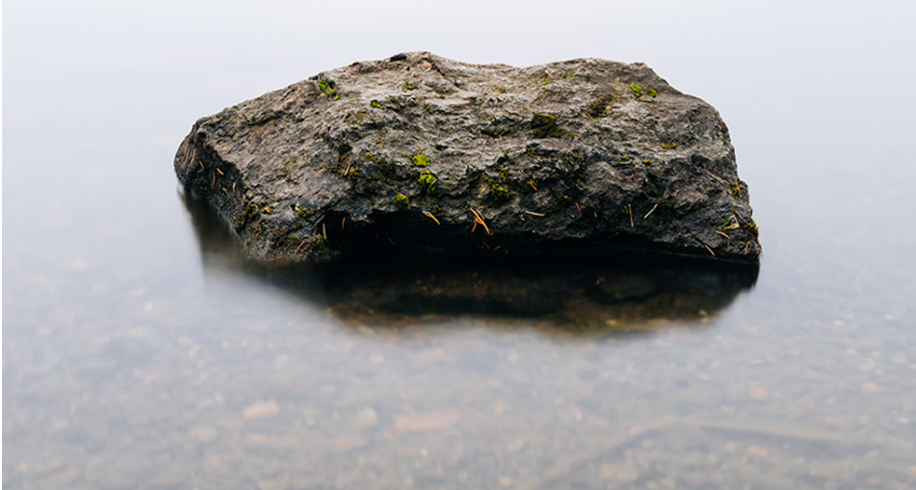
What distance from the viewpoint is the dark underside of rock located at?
4270mm

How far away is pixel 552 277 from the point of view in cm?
418

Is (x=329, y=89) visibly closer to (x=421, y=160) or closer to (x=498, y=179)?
(x=421, y=160)

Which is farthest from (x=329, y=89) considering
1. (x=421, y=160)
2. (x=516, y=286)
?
(x=516, y=286)

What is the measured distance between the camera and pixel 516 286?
4066mm

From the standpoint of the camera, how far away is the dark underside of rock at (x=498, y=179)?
14.0 ft

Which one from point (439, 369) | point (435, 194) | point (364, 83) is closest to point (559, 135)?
point (435, 194)

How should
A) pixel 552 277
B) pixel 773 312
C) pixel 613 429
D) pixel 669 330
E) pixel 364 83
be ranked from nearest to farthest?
pixel 613 429 → pixel 669 330 → pixel 773 312 → pixel 552 277 → pixel 364 83

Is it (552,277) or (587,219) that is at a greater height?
(587,219)

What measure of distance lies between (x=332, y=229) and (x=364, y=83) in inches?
51.0

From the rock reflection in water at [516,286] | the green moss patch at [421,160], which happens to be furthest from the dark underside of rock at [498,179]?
the rock reflection in water at [516,286]

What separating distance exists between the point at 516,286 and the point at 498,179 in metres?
0.76

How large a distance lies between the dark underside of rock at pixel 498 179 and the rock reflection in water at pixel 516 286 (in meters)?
0.14

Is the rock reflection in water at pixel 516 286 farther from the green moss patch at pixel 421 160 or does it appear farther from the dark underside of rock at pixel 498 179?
the green moss patch at pixel 421 160

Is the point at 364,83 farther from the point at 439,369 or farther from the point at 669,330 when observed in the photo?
the point at 669,330
